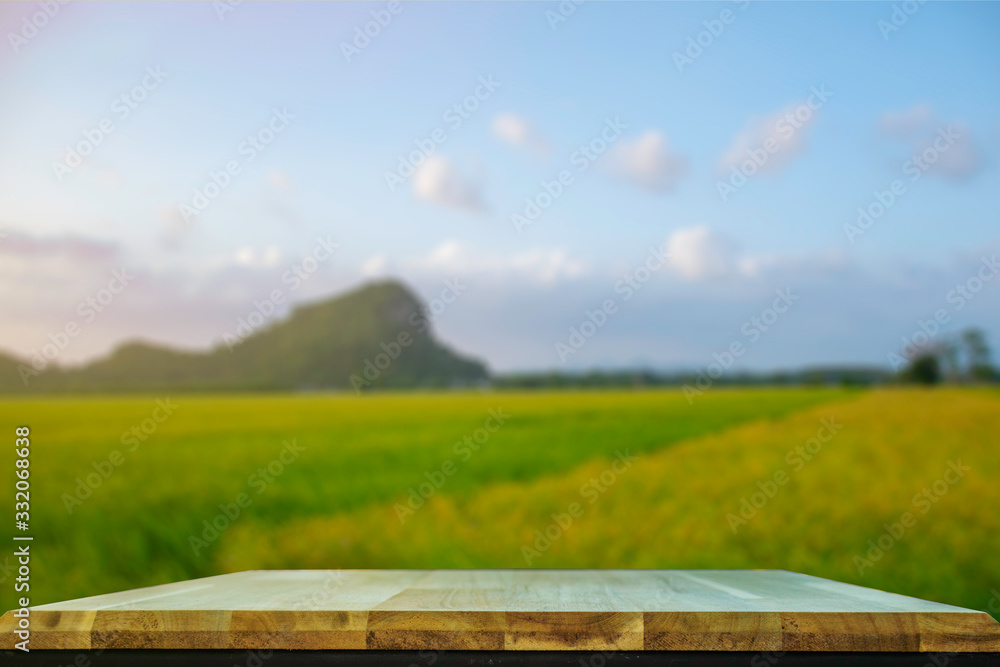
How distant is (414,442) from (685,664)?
476cm

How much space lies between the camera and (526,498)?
446cm

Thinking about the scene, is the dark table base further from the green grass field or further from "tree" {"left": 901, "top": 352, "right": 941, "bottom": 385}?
"tree" {"left": 901, "top": 352, "right": 941, "bottom": 385}

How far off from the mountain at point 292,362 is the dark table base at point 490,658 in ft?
33.7

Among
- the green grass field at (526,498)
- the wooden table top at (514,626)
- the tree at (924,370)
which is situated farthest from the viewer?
the tree at (924,370)

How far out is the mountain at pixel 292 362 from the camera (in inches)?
505

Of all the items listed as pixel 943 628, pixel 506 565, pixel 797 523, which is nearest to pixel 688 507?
pixel 797 523

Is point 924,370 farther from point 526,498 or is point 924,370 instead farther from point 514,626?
point 514,626

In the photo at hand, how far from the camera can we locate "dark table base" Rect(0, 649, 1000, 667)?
1.30 meters

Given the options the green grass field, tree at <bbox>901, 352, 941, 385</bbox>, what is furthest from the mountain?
tree at <bbox>901, 352, 941, 385</bbox>

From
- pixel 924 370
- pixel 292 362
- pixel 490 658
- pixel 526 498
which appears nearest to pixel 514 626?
pixel 490 658

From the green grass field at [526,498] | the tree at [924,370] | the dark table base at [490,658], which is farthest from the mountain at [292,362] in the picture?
the dark table base at [490,658]

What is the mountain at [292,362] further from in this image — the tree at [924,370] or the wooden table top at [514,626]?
the wooden table top at [514,626]

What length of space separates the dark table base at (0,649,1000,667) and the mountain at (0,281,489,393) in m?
10.3

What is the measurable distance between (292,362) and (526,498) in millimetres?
10102
